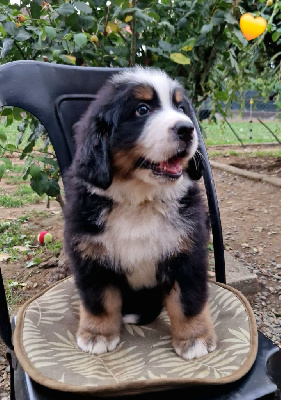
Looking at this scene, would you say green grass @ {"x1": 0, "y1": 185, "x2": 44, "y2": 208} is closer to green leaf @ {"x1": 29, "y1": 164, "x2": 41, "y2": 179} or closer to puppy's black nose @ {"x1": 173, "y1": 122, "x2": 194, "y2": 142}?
green leaf @ {"x1": 29, "y1": 164, "x2": 41, "y2": 179}

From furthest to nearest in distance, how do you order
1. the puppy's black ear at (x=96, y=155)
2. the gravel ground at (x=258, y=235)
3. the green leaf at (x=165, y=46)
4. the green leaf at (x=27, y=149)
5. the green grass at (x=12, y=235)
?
the green grass at (x=12, y=235) < the gravel ground at (x=258, y=235) < the green leaf at (x=27, y=149) < the green leaf at (x=165, y=46) < the puppy's black ear at (x=96, y=155)

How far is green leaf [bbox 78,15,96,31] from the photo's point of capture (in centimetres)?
214

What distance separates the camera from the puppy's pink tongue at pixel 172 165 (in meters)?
1.39

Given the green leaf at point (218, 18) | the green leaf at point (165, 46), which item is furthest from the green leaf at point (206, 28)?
the green leaf at point (165, 46)

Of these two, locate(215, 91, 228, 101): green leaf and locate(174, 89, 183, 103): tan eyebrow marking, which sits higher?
locate(174, 89, 183, 103): tan eyebrow marking

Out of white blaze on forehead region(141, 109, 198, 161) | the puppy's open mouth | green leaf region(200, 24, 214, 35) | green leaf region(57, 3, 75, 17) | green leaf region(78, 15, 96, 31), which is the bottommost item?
the puppy's open mouth

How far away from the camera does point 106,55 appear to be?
7.75 ft

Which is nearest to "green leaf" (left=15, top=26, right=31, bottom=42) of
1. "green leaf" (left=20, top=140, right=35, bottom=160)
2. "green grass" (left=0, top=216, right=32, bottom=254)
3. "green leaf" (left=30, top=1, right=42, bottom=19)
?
"green leaf" (left=30, top=1, right=42, bottom=19)

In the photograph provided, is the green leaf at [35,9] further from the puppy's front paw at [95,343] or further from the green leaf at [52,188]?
the puppy's front paw at [95,343]

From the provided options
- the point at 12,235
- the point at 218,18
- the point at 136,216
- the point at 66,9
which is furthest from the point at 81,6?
the point at 12,235

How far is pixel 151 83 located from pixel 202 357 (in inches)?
35.8

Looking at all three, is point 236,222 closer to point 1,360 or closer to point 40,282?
point 40,282

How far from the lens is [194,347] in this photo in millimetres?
1416

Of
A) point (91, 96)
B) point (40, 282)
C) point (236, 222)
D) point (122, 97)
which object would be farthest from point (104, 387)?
point (236, 222)
